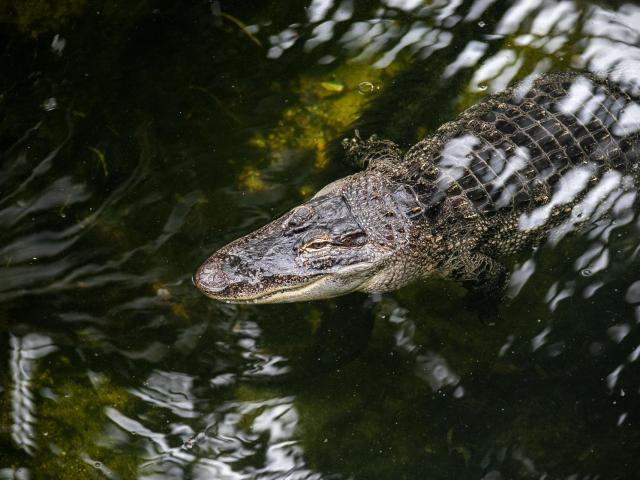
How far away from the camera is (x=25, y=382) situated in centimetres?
409

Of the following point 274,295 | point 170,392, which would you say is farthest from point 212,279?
point 170,392

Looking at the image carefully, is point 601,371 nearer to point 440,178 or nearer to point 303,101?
point 440,178

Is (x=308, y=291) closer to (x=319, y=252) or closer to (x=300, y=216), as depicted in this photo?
(x=319, y=252)

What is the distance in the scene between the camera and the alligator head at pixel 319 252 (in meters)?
3.93

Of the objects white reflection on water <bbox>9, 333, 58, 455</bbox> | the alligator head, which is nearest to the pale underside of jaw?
the alligator head

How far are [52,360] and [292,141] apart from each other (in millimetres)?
2532

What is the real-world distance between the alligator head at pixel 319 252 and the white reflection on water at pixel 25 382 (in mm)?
1359

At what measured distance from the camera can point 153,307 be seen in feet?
14.1

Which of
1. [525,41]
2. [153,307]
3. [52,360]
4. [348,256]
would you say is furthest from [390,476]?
[525,41]

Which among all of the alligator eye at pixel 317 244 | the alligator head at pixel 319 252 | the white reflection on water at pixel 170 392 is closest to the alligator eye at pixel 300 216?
the alligator head at pixel 319 252

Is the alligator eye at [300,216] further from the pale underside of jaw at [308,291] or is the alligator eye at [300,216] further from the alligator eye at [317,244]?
the pale underside of jaw at [308,291]

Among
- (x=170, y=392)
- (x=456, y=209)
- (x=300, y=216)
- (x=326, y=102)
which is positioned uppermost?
(x=326, y=102)

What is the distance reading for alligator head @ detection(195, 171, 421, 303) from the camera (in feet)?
12.9

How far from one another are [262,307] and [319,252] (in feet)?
2.53
